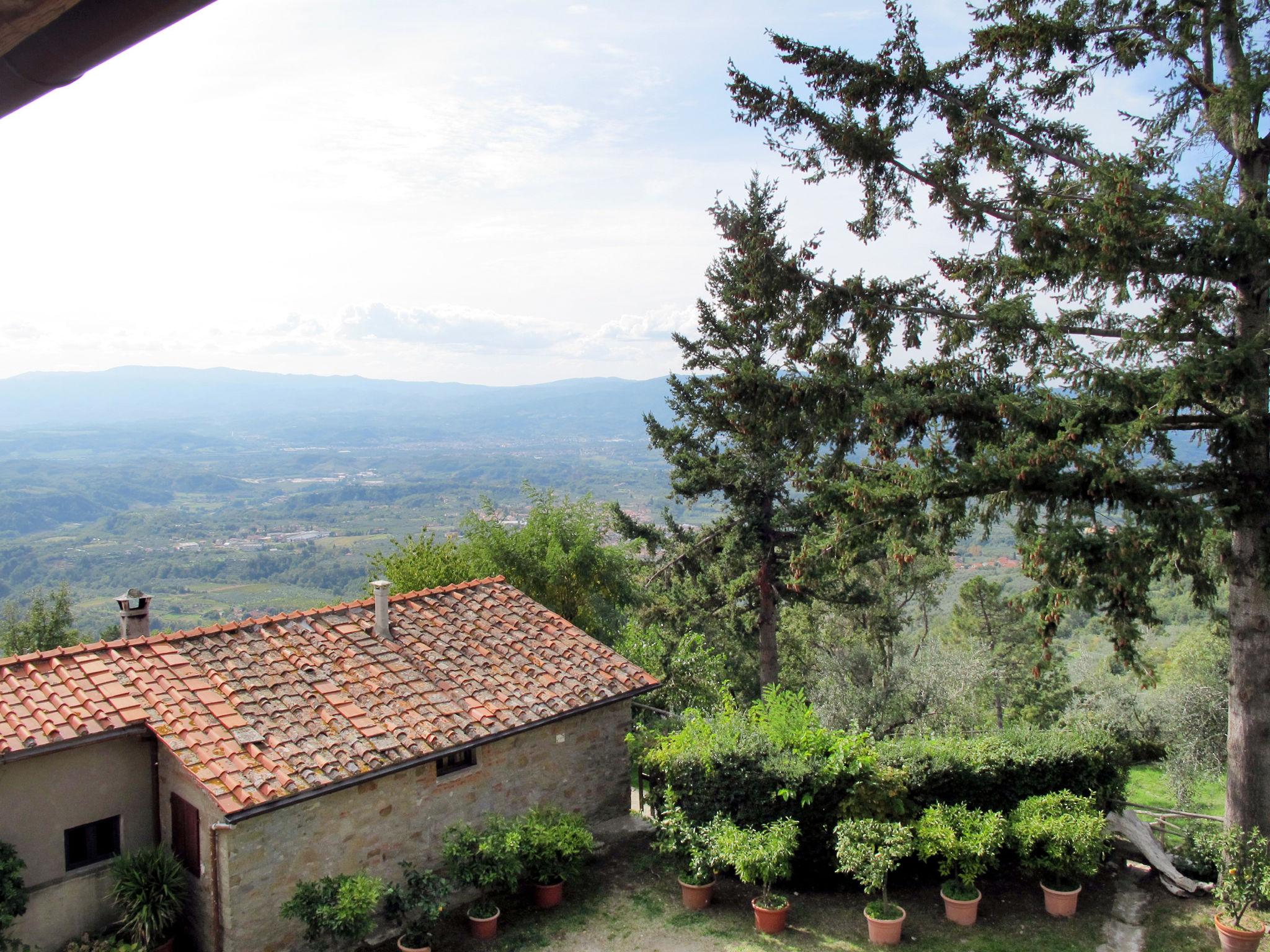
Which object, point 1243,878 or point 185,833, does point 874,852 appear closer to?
Answer: point 1243,878

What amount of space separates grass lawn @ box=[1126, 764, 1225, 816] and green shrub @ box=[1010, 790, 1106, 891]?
31.9ft

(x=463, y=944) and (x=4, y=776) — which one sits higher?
(x=4, y=776)

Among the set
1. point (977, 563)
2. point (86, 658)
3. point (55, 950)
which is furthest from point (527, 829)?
point (977, 563)

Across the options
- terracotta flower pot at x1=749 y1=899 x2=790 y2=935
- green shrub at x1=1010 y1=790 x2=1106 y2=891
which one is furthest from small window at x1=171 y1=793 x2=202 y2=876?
green shrub at x1=1010 y1=790 x2=1106 y2=891

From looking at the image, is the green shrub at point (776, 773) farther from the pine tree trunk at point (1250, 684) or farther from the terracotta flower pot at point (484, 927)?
the pine tree trunk at point (1250, 684)

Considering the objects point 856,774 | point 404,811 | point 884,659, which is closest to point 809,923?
point 856,774

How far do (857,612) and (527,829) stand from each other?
2173 cm

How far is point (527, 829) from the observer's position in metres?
11.9

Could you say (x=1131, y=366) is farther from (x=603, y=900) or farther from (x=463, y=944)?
(x=463, y=944)

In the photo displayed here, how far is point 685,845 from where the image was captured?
12320mm

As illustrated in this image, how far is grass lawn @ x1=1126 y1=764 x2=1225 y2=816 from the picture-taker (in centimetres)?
2228

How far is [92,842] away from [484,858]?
4.74m

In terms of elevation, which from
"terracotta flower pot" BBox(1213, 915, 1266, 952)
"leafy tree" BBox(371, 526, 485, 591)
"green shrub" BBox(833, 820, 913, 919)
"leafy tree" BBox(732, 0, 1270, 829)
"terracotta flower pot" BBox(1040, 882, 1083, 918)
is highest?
"leafy tree" BBox(732, 0, 1270, 829)

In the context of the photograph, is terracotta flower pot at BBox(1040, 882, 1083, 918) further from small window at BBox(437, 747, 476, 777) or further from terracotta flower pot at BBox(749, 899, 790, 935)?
small window at BBox(437, 747, 476, 777)
